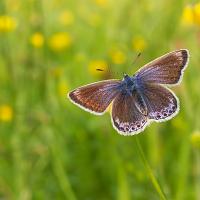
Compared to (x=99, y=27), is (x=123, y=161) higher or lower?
lower

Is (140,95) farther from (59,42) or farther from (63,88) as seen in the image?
(59,42)

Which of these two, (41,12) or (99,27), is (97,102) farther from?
(99,27)

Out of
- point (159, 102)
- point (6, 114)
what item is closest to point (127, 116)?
point (159, 102)

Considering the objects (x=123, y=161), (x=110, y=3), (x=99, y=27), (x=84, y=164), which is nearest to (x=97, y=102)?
(x=123, y=161)

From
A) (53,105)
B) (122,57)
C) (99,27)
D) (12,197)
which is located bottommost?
(12,197)

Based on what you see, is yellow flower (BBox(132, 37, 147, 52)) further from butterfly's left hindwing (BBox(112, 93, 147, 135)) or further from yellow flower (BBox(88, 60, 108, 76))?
butterfly's left hindwing (BBox(112, 93, 147, 135))

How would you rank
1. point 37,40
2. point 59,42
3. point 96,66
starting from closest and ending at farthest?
Result: point 37,40, point 96,66, point 59,42
